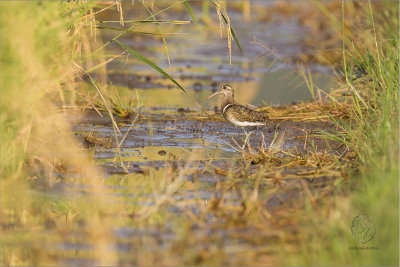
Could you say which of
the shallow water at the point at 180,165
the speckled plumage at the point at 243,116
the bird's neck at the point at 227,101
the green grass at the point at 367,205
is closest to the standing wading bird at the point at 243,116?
the speckled plumage at the point at 243,116

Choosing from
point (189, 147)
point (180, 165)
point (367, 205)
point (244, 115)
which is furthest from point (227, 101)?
point (367, 205)

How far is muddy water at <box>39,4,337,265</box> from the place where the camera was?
4789mm

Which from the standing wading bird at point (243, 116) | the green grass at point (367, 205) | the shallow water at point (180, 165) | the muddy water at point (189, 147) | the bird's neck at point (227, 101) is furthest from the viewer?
the bird's neck at point (227, 101)

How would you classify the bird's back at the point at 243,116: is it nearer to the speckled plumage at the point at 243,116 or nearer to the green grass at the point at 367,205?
the speckled plumage at the point at 243,116

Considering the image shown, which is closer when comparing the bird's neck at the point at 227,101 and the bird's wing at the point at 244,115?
the bird's wing at the point at 244,115

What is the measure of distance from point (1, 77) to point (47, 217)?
3.53 feet

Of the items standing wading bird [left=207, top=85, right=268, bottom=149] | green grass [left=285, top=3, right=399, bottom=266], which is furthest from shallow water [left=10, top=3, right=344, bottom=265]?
green grass [left=285, top=3, right=399, bottom=266]

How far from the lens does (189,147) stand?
25.2 feet

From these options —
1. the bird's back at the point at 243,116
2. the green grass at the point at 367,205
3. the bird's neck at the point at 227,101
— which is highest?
the bird's neck at the point at 227,101

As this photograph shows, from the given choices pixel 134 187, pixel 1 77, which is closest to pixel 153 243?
pixel 134 187

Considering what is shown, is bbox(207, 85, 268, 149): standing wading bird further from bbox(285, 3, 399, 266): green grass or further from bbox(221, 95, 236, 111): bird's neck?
bbox(285, 3, 399, 266): green grass

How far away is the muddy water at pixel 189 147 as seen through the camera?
479 cm

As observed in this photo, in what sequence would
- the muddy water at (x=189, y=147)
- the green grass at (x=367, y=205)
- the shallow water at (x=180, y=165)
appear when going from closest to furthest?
the green grass at (x=367, y=205), the shallow water at (x=180, y=165), the muddy water at (x=189, y=147)

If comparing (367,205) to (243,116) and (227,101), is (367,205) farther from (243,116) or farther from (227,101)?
(227,101)
